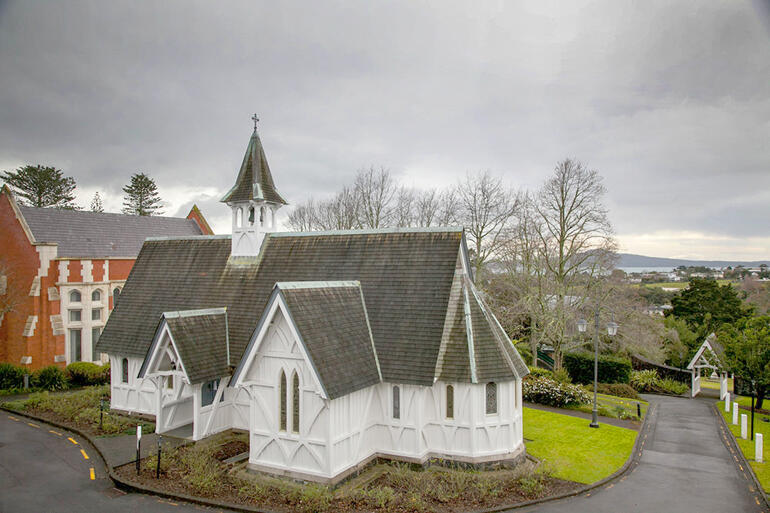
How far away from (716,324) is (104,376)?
1754 inches

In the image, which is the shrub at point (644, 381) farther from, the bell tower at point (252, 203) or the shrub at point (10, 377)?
the shrub at point (10, 377)

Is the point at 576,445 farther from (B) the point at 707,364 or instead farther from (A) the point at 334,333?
(B) the point at 707,364

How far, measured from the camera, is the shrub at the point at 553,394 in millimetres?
21719

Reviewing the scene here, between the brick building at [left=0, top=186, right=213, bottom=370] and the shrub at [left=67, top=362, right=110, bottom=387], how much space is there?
2.32 metres

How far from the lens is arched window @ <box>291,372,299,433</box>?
1300 cm

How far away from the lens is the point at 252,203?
756 inches

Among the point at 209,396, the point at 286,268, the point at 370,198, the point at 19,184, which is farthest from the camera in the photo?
the point at 19,184

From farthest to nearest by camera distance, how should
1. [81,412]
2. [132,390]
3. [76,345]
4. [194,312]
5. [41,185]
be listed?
1. [41,185]
2. [76,345]
3. [132,390]
4. [81,412]
5. [194,312]

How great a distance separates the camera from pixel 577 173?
94.4 feet

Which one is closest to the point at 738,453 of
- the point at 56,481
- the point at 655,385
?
the point at 655,385

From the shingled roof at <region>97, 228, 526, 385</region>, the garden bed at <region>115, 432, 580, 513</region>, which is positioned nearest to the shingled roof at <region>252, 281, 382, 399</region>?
the shingled roof at <region>97, 228, 526, 385</region>

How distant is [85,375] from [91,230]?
398 inches

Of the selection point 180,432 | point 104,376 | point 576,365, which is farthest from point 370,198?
point 180,432

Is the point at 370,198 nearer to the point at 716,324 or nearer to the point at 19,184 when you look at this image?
the point at 716,324
